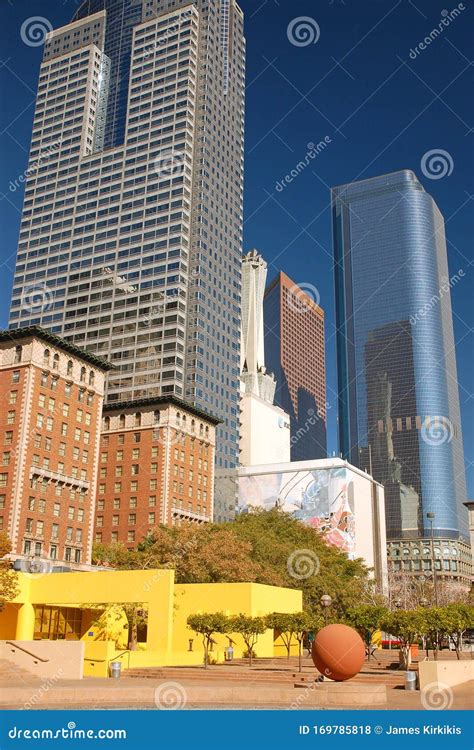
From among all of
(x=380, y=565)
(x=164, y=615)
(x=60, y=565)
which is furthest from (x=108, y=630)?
(x=380, y=565)

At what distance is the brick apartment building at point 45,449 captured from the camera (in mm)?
76750

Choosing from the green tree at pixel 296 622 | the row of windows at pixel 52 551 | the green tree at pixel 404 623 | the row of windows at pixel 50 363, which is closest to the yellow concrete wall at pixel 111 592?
the green tree at pixel 296 622

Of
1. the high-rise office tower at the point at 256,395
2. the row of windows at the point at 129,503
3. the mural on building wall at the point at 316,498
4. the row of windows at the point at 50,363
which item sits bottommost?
the row of windows at the point at 129,503

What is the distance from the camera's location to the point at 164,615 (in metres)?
45.5

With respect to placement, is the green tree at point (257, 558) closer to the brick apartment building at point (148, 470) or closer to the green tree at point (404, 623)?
the brick apartment building at point (148, 470)

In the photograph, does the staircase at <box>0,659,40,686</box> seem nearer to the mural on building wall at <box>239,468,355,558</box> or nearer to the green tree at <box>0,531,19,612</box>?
the green tree at <box>0,531,19,612</box>

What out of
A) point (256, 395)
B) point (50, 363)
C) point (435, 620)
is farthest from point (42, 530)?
point (256, 395)

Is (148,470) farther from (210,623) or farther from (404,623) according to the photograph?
(404,623)

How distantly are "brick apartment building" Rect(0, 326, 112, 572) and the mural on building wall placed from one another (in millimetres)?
59421

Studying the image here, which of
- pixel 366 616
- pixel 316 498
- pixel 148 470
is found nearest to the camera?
pixel 366 616

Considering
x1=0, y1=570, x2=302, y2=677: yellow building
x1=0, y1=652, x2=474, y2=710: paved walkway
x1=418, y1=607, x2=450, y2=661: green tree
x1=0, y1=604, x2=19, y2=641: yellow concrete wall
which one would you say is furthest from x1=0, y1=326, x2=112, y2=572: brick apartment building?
x1=0, y1=652, x2=474, y2=710: paved walkway

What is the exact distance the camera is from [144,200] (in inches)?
5586

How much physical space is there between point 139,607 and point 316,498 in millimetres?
96780

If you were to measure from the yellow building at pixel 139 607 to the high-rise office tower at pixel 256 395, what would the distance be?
369 ft
